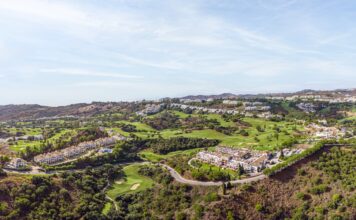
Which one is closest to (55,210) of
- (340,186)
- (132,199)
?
(132,199)

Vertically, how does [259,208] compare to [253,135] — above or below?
below

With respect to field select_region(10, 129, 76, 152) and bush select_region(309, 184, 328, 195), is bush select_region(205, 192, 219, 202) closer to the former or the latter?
bush select_region(309, 184, 328, 195)

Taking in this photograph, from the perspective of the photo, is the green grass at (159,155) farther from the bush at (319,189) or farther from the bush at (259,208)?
the bush at (319,189)

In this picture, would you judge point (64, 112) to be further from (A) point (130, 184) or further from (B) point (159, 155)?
(A) point (130, 184)

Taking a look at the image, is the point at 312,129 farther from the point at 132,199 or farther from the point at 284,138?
the point at 132,199

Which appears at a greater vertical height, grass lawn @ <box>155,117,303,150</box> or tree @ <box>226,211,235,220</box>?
grass lawn @ <box>155,117,303,150</box>

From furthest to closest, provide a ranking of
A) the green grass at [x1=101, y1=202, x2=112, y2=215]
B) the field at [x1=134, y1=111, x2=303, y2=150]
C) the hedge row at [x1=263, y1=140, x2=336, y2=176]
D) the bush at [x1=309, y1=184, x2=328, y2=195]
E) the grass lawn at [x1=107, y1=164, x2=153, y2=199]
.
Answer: the field at [x1=134, y1=111, x2=303, y2=150]
the grass lawn at [x1=107, y1=164, x2=153, y2=199]
the hedge row at [x1=263, y1=140, x2=336, y2=176]
the green grass at [x1=101, y1=202, x2=112, y2=215]
the bush at [x1=309, y1=184, x2=328, y2=195]

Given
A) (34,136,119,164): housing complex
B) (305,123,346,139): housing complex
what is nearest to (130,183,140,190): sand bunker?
(34,136,119,164): housing complex

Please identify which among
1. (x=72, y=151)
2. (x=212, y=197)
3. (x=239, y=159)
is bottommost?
(x=212, y=197)

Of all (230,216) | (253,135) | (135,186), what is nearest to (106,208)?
(135,186)
